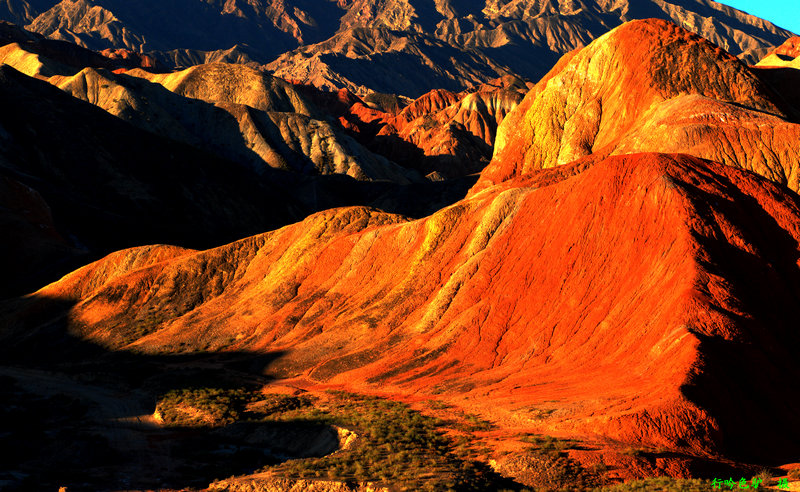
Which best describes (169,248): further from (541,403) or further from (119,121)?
(119,121)


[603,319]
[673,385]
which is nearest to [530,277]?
[603,319]

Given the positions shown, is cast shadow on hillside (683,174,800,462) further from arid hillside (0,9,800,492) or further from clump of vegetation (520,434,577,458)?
clump of vegetation (520,434,577,458)

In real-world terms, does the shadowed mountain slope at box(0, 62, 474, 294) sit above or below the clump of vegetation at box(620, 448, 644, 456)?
above

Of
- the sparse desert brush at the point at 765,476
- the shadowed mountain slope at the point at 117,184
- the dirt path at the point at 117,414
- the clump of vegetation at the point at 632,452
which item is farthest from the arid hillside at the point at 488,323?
the shadowed mountain slope at the point at 117,184

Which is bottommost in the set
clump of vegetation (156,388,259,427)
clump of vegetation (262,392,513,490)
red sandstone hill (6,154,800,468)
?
clump of vegetation (262,392,513,490)

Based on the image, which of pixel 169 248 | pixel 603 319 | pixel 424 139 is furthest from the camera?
pixel 424 139

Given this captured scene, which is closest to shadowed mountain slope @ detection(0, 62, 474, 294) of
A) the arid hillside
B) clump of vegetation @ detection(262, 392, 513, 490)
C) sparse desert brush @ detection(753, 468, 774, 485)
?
the arid hillside

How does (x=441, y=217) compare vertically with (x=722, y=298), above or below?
above
